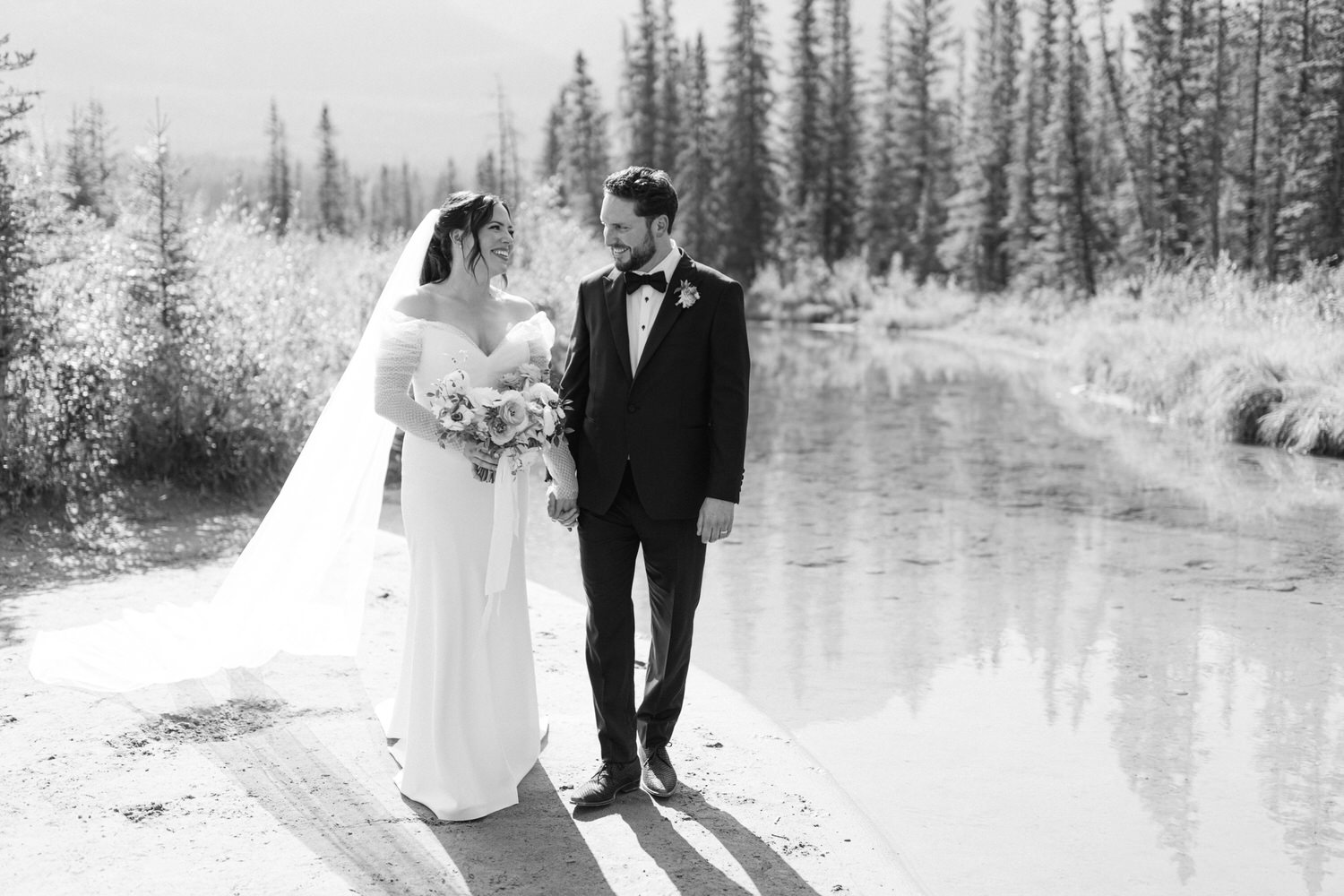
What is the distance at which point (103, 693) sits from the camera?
5.31 meters

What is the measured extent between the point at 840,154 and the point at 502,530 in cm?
5187

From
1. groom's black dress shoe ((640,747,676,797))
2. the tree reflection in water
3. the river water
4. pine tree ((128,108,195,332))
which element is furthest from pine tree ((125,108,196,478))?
groom's black dress shoe ((640,747,676,797))

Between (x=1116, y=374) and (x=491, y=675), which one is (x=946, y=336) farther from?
(x=491, y=675)

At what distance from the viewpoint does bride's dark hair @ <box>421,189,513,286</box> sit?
176 inches

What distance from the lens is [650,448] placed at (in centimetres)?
434

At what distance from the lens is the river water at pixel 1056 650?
14.8ft

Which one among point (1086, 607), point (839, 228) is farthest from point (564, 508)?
point (839, 228)

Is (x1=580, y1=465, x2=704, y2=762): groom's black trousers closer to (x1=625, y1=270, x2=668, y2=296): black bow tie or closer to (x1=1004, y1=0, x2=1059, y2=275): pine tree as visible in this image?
(x1=625, y1=270, x2=668, y2=296): black bow tie

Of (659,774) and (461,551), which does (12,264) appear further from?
(659,774)

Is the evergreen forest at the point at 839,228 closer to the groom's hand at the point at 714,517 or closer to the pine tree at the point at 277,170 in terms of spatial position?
the pine tree at the point at 277,170

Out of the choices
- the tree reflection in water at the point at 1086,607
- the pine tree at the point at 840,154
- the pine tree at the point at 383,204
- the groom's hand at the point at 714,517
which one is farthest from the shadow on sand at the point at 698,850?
the pine tree at the point at 383,204

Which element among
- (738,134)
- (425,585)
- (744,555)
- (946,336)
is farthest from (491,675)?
(738,134)

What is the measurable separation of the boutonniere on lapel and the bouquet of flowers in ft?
1.87

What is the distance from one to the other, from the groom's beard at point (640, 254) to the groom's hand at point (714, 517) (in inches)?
35.4
